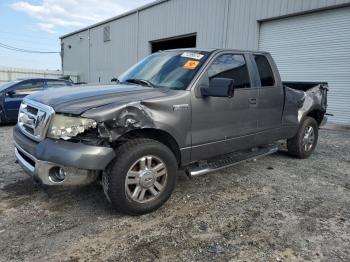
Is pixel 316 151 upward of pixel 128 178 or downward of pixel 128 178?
downward

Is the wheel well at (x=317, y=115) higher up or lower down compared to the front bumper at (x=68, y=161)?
higher up

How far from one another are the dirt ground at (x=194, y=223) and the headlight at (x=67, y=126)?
36.6 inches

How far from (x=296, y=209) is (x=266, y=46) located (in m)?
9.98

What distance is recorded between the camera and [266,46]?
12.6m

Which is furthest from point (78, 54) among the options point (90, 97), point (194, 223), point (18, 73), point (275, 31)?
point (194, 223)

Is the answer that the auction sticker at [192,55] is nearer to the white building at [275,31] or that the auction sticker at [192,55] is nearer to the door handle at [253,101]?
the door handle at [253,101]

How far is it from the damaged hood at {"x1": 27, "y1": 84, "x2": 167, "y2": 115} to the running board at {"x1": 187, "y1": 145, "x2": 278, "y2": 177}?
106 cm

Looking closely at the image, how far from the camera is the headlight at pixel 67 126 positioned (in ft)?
10.1

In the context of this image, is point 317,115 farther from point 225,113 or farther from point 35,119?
point 35,119

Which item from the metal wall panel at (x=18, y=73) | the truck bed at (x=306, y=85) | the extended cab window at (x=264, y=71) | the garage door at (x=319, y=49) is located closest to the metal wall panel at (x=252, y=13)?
the garage door at (x=319, y=49)

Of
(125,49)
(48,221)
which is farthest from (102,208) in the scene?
(125,49)

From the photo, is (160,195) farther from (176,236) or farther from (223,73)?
(223,73)

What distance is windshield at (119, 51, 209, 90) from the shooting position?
156 inches

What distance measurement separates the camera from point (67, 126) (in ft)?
10.2
